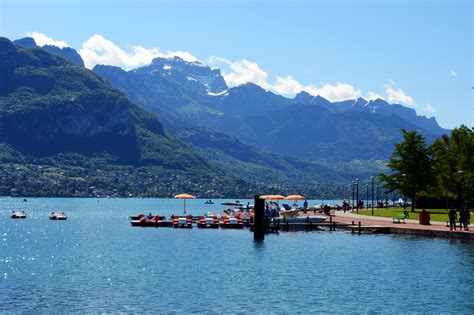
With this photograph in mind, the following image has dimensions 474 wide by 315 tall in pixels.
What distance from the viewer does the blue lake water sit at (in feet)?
147

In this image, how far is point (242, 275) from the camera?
58.3 metres

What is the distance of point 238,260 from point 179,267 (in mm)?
7622

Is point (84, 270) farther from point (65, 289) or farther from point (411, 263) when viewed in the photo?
point (411, 263)

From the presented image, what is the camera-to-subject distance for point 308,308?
4334 cm

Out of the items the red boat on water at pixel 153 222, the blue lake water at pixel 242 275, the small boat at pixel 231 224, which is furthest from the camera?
the red boat on water at pixel 153 222

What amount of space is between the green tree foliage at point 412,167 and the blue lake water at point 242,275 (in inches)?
1690

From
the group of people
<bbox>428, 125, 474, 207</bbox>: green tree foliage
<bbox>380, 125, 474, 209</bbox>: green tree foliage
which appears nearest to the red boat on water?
<bbox>380, 125, 474, 209</bbox>: green tree foliage

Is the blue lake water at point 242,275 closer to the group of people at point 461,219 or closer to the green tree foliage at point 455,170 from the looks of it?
the group of people at point 461,219

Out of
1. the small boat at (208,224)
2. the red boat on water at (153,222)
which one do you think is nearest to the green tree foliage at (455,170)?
the small boat at (208,224)

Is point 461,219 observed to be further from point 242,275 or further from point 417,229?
point 242,275

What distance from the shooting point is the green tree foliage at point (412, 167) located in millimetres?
133875

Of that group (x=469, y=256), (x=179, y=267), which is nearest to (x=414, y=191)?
(x=469, y=256)

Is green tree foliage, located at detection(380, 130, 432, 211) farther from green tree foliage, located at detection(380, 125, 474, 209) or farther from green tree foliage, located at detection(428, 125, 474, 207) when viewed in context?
green tree foliage, located at detection(428, 125, 474, 207)

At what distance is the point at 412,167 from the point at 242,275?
84959mm
